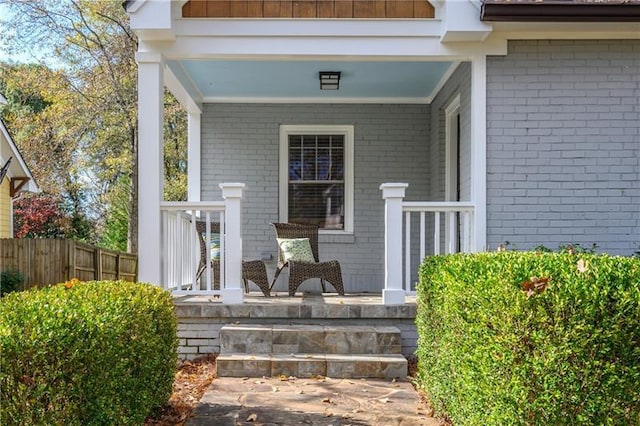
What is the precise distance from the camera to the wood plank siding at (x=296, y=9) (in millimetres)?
5426

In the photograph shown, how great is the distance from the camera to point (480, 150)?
17.9 feet

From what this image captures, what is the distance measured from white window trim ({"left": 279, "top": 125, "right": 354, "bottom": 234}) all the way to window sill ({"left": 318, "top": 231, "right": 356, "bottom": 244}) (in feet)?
0.14

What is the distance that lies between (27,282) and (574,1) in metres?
6.97

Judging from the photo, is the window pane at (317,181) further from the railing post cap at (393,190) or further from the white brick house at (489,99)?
the railing post cap at (393,190)

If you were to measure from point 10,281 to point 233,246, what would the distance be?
3796 mm

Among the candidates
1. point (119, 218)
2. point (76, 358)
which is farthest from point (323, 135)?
point (119, 218)

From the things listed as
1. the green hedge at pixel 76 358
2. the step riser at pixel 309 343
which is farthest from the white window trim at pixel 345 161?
the green hedge at pixel 76 358

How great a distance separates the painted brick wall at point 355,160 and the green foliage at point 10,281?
252 cm

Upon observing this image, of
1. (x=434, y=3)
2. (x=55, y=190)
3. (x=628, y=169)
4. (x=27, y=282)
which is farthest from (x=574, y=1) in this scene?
(x=55, y=190)

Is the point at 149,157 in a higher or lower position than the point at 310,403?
higher

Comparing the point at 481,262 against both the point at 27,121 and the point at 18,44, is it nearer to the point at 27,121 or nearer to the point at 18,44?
the point at 18,44

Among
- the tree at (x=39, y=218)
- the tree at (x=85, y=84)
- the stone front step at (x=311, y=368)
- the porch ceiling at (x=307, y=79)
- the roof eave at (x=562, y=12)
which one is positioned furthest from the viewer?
the tree at (x=39, y=218)

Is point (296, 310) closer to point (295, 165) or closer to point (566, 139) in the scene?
point (566, 139)

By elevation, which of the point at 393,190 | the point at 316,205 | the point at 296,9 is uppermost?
the point at 296,9
